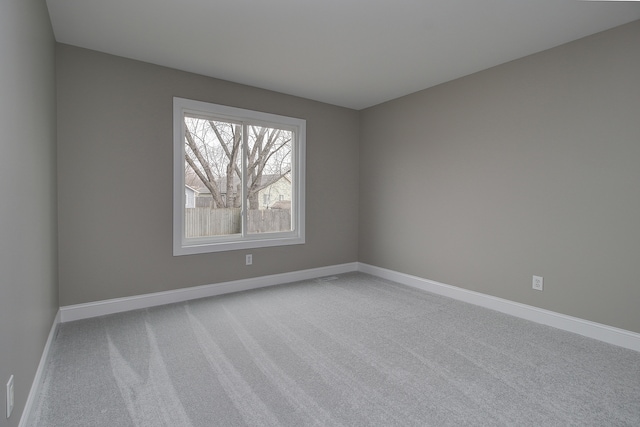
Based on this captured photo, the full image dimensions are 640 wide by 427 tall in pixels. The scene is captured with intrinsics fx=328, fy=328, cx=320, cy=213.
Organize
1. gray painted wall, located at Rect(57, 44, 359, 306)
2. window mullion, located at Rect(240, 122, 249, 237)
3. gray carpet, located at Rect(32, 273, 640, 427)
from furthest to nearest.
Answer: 1. window mullion, located at Rect(240, 122, 249, 237)
2. gray painted wall, located at Rect(57, 44, 359, 306)
3. gray carpet, located at Rect(32, 273, 640, 427)

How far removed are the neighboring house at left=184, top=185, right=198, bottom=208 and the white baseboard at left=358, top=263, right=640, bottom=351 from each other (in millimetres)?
2726

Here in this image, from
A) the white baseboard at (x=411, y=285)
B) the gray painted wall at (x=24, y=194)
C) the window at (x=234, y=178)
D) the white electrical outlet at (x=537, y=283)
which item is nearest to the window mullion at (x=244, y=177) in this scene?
the window at (x=234, y=178)

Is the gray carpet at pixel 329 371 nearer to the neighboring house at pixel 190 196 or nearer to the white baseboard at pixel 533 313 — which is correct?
the white baseboard at pixel 533 313

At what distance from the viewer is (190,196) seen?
12.0 ft

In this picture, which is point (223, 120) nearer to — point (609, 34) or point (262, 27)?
point (262, 27)

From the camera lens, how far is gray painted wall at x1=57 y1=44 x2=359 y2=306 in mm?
2938

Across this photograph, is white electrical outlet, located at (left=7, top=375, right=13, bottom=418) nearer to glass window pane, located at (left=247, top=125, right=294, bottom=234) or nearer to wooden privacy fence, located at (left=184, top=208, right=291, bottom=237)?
wooden privacy fence, located at (left=184, top=208, right=291, bottom=237)

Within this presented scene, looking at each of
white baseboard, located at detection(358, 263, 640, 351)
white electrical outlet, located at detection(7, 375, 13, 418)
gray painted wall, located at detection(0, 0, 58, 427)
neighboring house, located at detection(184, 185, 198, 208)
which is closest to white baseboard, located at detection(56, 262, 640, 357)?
white baseboard, located at detection(358, 263, 640, 351)

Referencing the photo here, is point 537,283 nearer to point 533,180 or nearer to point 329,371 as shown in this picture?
point 533,180

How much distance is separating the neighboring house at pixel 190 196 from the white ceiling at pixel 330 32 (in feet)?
4.16

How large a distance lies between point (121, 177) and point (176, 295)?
132cm

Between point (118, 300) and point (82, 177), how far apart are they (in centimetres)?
120

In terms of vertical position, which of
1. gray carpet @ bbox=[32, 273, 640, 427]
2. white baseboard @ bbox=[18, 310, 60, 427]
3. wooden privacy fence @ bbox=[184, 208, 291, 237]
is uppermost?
wooden privacy fence @ bbox=[184, 208, 291, 237]

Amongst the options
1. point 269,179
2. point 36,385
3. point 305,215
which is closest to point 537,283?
point 305,215
